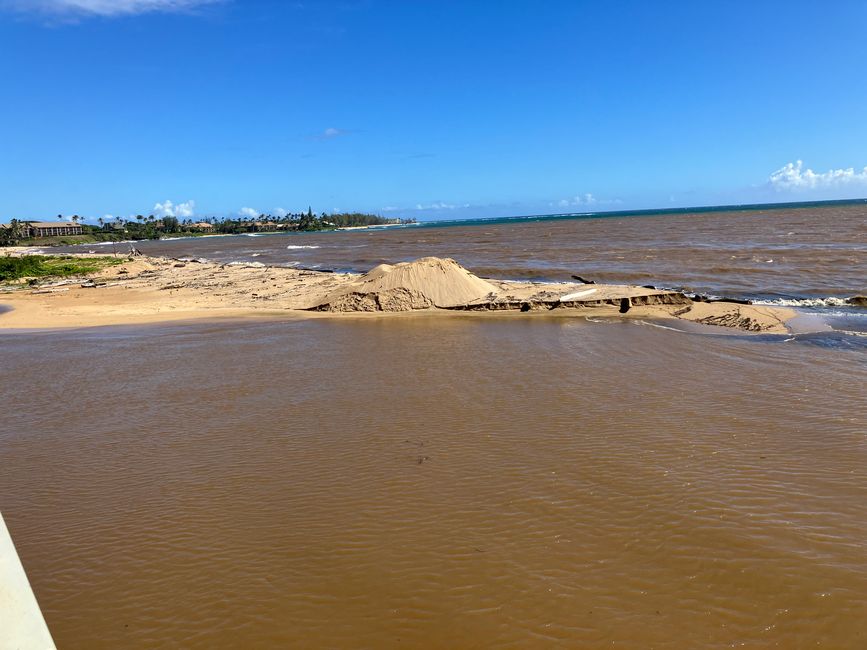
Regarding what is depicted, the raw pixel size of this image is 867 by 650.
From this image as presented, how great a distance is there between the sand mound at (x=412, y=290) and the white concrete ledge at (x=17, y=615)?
14817mm

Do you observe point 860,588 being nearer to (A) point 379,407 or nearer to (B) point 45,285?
(A) point 379,407

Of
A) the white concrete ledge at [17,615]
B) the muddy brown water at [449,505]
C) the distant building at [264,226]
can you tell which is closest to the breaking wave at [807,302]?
the muddy brown water at [449,505]

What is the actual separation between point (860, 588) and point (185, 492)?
18.7ft

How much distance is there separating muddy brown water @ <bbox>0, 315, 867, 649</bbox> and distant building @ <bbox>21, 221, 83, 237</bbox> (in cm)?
14141

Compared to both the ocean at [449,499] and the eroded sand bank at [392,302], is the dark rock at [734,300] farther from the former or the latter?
the ocean at [449,499]

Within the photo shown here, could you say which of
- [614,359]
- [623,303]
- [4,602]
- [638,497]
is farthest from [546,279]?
[4,602]

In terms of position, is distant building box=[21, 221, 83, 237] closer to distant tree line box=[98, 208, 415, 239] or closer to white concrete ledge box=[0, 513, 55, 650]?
distant tree line box=[98, 208, 415, 239]

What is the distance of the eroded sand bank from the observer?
49.4 feet

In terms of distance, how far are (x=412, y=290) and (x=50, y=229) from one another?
148 meters

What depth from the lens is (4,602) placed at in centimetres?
233

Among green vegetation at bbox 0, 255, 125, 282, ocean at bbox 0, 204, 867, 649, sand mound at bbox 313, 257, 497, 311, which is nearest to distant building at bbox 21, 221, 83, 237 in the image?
green vegetation at bbox 0, 255, 125, 282

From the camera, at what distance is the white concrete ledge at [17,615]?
88.7 inches

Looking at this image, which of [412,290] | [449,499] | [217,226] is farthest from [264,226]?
[449,499]

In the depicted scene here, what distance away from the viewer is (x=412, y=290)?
1745 cm
